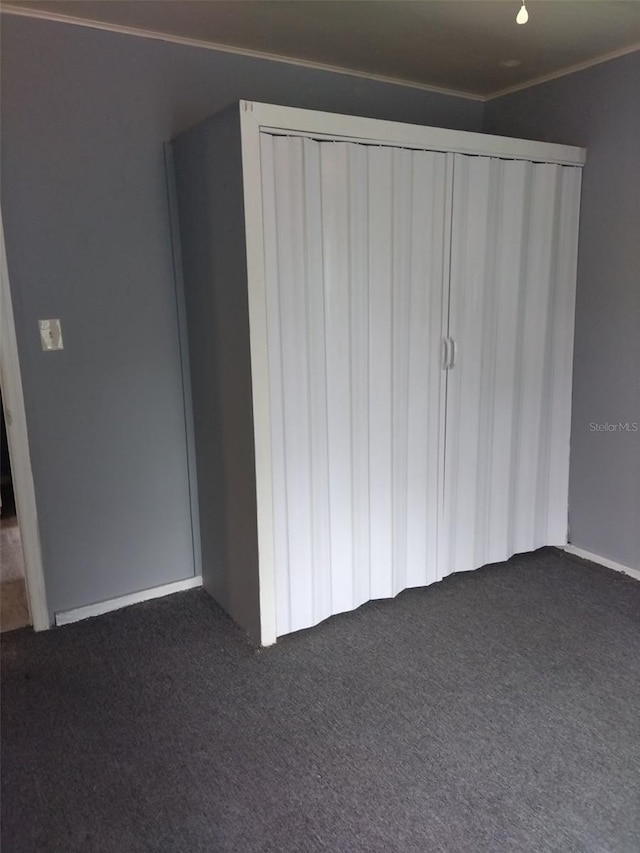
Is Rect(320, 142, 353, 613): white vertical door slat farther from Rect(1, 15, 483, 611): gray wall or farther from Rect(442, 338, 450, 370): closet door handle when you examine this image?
Rect(1, 15, 483, 611): gray wall

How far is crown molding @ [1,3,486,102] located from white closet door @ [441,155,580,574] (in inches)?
32.4

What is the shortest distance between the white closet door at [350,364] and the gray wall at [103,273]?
67 cm

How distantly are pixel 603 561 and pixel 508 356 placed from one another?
115cm

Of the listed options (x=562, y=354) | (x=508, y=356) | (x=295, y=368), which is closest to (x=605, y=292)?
(x=562, y=354)

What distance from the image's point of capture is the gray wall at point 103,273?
7.88 ft

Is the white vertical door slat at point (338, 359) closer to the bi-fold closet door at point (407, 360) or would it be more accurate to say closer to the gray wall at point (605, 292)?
→ the bi-fold closet door at point (407, 360)

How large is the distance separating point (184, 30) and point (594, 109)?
6.06 ft

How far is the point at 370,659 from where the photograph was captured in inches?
95.7

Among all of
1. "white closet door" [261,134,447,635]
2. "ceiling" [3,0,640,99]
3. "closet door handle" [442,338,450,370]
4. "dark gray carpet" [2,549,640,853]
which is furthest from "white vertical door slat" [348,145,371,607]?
"ceiling" [3,0,640,99]

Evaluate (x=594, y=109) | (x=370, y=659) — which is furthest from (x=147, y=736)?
(x=594, y=109)

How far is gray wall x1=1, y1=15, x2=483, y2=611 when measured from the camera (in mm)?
2402

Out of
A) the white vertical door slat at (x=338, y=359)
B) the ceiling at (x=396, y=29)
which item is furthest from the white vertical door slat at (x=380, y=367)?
the ceiling at (x=396, y=29)

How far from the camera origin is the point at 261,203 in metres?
2.22

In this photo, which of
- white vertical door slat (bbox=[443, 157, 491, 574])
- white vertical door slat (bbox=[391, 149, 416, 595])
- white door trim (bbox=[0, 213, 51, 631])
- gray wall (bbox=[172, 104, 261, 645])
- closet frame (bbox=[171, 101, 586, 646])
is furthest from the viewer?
white vertical door slat (bbox=[443, 157, 491, 574])
